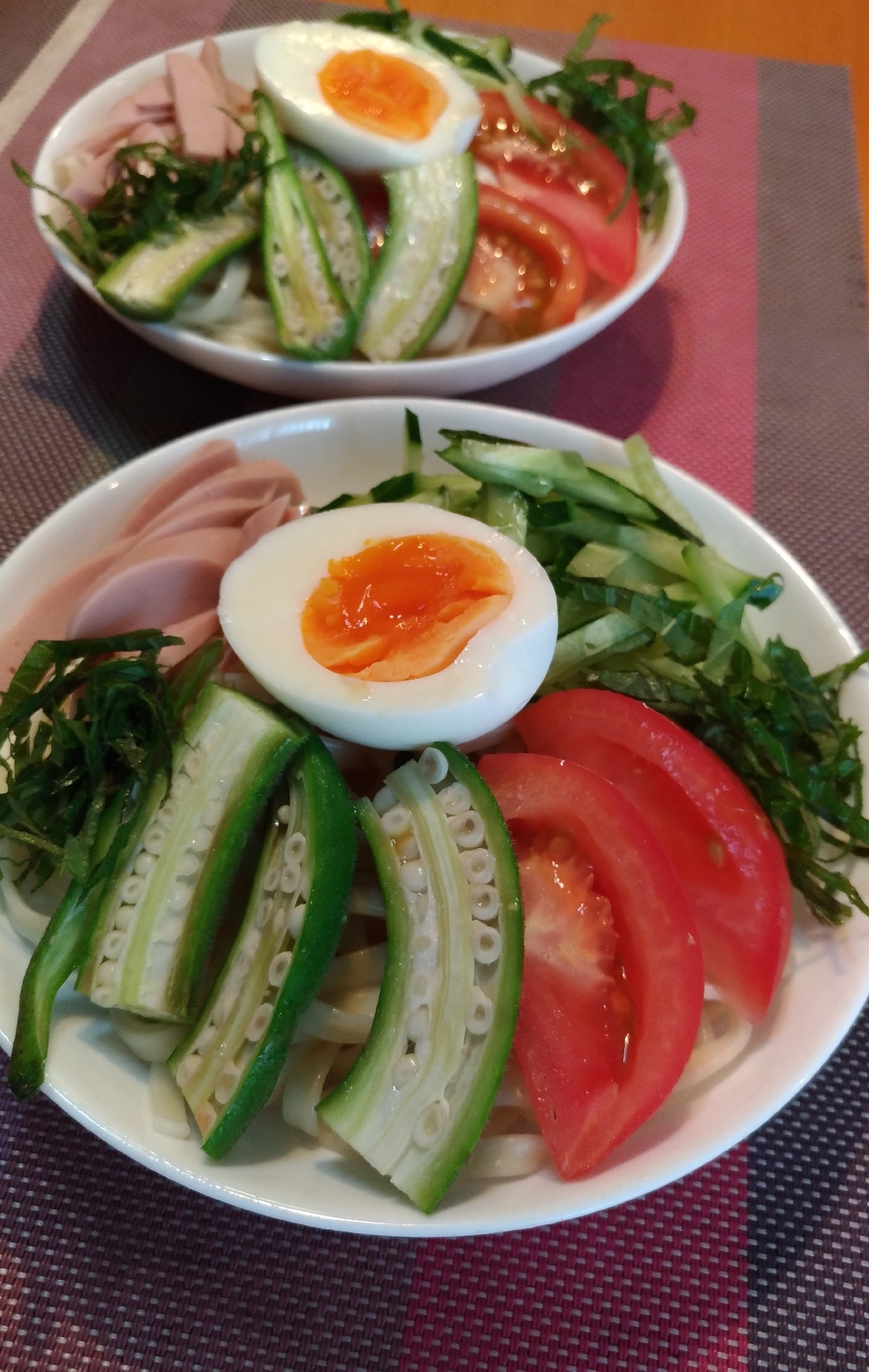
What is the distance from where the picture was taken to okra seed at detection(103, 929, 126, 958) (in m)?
1.20

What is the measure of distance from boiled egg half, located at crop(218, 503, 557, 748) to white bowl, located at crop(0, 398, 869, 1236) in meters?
0.42

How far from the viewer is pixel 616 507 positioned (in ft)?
5.38

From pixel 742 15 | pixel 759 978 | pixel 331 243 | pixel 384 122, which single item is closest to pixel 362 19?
pixel 384 122

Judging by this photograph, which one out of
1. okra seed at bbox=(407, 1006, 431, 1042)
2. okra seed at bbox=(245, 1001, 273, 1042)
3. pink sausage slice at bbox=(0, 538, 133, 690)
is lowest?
okra seed at bbox=(407, 1006, 431, 1042)

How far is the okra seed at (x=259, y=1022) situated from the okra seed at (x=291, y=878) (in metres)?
0.14

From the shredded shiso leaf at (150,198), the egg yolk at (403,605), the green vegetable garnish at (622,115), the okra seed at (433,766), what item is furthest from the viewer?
the green vegetable garnish at (622,115)

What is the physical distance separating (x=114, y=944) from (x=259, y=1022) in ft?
0.76

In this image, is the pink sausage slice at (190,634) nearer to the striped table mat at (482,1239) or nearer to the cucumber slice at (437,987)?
the cucumber slice at (437,987)

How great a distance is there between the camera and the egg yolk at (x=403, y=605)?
1.38m

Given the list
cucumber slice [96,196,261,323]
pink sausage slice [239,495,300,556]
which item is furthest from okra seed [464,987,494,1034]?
cucumber slice [96,196,261,323]

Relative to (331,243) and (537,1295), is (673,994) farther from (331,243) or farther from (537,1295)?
(331,243)

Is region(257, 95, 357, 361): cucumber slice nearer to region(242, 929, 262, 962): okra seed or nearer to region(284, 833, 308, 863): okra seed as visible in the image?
region(284, 833, 308, 863): okra seed

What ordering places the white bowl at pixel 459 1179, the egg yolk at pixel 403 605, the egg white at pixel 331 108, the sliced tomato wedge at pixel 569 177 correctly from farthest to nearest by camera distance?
the sliced tomato wedge at pixel 569 177, the egg white at pixel 331 108, the egg yolk at pixel 403 605, the white bowl at pixel 459 1179

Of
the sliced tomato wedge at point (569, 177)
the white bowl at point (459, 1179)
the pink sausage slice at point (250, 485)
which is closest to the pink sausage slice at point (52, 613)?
the white bowl at point (459, 1179)
